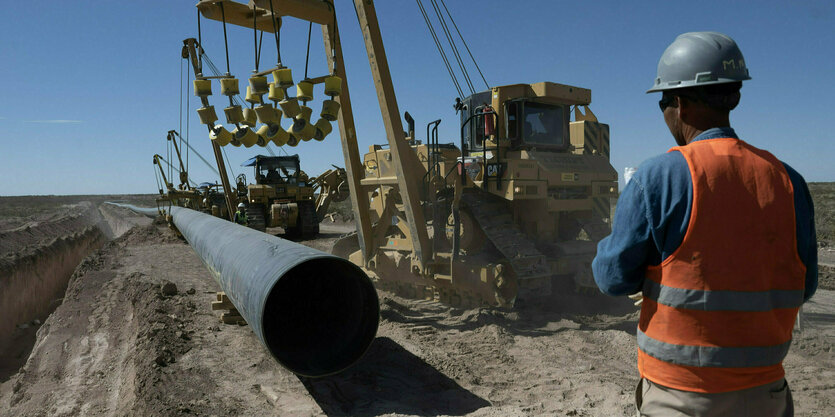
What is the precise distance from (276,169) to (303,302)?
614 inches

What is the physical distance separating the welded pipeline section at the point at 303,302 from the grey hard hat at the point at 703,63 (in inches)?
121

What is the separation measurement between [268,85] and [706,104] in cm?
538

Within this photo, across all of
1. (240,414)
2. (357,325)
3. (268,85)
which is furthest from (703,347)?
Result: (268,85)

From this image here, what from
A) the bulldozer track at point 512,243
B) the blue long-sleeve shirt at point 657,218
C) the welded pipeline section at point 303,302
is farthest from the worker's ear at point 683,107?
the bulldozer track at point 512,243

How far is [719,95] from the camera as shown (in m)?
1.90

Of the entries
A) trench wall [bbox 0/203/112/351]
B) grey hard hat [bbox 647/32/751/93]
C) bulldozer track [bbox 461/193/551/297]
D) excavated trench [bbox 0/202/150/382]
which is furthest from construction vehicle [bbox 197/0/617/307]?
trench wall [bbox 0/203/112/351]

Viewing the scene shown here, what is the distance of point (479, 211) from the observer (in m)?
7.99

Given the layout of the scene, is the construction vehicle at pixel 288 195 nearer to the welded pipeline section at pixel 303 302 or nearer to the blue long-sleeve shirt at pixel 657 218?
the welded pipeline section at pixel 303 302

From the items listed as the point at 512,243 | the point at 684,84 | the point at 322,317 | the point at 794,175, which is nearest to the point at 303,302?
the point at 322,317

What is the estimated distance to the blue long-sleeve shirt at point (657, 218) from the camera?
1729 millimetres

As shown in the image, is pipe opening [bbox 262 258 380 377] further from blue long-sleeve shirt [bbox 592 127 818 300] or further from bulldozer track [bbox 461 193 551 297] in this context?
blue long-sleeve shirt [bbox 592 127 818 300]

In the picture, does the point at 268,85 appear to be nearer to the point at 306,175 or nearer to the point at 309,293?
the point at 309,293

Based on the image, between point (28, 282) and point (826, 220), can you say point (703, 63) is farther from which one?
point (826, 220)

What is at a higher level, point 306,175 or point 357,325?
A: point 306,175
